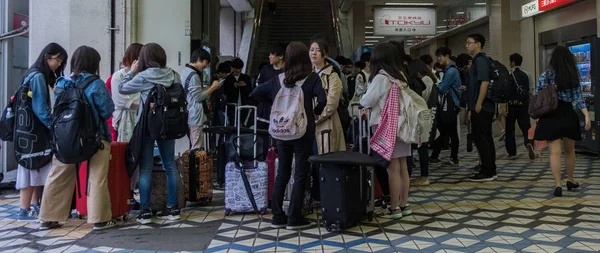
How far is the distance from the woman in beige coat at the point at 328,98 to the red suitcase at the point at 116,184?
1627 mm

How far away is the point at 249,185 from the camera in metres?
4.24

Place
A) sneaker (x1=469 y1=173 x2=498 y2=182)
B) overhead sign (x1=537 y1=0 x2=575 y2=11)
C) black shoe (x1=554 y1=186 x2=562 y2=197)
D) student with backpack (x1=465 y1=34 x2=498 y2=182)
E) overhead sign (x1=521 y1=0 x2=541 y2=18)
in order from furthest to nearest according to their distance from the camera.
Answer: overhead sign (x1=521 y1=0 x2=541 y2=18) → overhead sign (x1=537 y1=0 x2=575 y2=11) → sneaker (x1=469 y1=173 x2=498 y2=182) → student with backpack (x1=465 y1=34 x2=498 y2=182) → black shoe (x1=554 y1=186 x2=562 y2=197)

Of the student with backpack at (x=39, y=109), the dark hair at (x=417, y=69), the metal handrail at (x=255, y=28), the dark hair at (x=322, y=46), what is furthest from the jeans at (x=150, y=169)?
the metal handrail at (x=255, y=28)

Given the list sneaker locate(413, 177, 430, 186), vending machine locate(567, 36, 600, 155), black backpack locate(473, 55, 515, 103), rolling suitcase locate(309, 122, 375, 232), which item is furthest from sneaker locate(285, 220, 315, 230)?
vending machine locate(567, 36, 600, 155)

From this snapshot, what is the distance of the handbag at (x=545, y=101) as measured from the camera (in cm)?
478

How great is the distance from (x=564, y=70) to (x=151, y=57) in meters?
3.82

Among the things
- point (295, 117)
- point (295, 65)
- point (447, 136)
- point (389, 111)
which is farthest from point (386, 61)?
point (447, 136)

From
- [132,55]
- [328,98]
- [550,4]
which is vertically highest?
[550,4]

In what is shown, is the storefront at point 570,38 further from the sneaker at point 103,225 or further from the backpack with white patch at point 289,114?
the sneaker at point 103,225

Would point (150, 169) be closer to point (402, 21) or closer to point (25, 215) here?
point (25, 215)

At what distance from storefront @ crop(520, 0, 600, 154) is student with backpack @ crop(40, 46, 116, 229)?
7.05 meters

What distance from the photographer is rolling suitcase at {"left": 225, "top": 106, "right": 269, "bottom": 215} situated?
14.0 ft

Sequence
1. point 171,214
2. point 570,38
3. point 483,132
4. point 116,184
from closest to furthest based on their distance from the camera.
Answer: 1. point 116,184
2. point 171,214
3. point 483,132
4. point 570,38

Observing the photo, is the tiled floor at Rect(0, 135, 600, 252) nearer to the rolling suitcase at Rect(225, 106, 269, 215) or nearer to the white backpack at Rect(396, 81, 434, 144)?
the rolling suitcase at Rect(225, 106, 269, 215)
